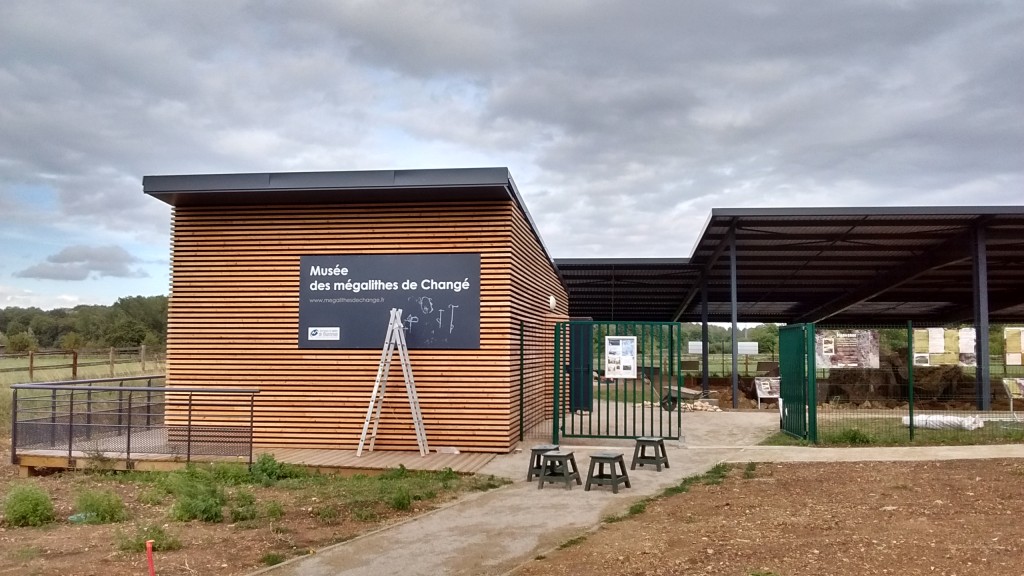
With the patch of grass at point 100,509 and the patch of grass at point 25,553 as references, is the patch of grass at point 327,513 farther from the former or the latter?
the patch of grass at point 25,553

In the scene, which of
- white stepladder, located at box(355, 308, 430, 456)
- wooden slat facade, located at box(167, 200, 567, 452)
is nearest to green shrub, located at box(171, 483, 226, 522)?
white stepladder, located at box(355, 308, 430, 456)

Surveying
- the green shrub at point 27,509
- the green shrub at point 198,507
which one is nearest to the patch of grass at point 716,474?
the green shrub at point 198,507

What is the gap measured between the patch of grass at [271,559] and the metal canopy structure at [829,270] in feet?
50.5

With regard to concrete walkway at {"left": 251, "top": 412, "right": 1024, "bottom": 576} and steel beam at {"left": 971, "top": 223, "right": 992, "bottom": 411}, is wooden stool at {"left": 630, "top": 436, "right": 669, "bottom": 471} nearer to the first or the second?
concrete walkway at {"left": 251, "top": 412, "right": 1024, "bottom": 576}

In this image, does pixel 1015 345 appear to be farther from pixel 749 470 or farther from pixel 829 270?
pixel 829 270

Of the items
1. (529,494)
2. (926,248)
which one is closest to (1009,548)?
(529,494)

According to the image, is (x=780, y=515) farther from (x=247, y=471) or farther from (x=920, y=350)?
(x=920, y=350)

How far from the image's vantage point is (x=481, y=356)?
11.9 m

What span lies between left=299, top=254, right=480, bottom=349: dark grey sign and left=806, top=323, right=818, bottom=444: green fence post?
17.5 ft

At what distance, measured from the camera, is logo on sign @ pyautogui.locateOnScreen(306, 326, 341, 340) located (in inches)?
484

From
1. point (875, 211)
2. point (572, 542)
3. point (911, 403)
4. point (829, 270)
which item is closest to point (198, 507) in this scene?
point (572, 542)

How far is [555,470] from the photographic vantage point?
9.55 meters

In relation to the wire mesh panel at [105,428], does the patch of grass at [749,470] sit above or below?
below

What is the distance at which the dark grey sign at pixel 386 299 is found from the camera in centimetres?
1202
